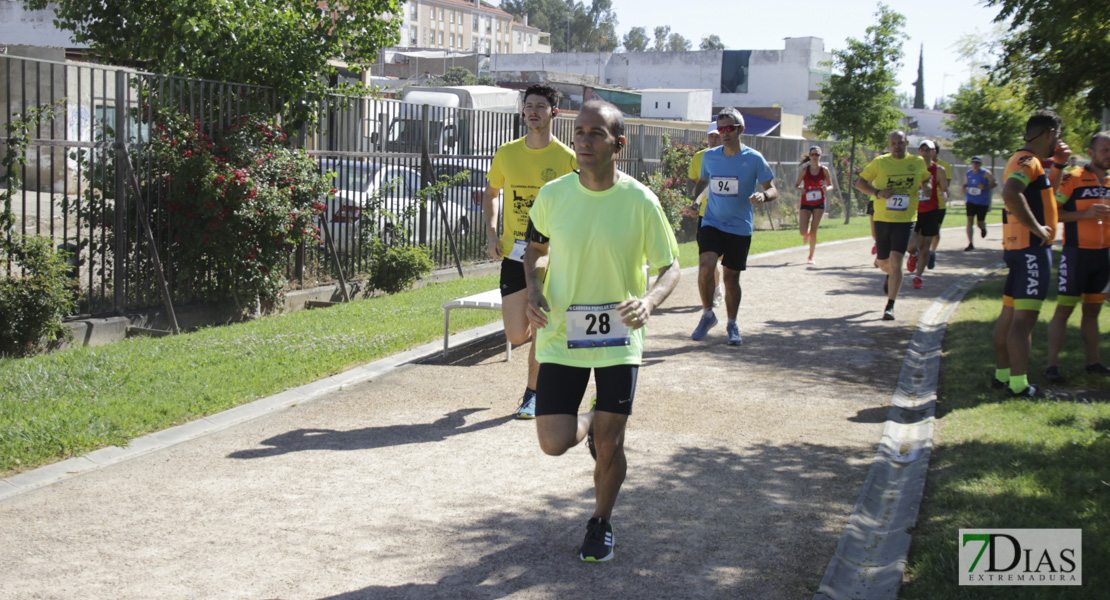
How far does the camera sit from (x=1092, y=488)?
4.94 meters

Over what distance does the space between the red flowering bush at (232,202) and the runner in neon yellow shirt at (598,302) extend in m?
6.31

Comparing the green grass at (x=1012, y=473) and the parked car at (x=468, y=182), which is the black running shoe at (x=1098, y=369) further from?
the parked car at (x=468, y=182)

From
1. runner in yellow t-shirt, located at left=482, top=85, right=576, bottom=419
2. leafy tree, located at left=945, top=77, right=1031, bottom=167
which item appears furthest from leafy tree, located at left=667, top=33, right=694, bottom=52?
runner in yellow t-shirt, located at left=482, top=85, right=576, bottom=419

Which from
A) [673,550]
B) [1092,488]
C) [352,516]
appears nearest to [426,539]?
[352,516]

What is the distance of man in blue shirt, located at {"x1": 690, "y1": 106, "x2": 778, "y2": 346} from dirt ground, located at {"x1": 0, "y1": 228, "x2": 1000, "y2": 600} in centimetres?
151

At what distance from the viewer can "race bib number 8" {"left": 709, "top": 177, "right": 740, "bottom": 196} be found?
9.18 meters

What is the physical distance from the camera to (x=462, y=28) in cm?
12719

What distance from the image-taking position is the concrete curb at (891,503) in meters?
4.04

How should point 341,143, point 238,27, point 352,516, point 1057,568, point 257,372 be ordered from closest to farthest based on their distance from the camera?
1. point 1057,568
2. point 352,516
3. point 257,372
4. point 238,27
5. point 341,143

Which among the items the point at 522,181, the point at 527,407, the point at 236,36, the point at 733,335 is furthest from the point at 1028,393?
the point at 236,36

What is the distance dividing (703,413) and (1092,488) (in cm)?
255

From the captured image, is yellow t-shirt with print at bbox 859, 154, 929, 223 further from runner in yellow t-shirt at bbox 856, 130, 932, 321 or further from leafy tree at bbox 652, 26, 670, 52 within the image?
leafy tree at bbox 652, 26, 670, 52

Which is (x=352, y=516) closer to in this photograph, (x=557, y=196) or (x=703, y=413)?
(x=557, y=196)

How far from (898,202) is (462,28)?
12264cm
